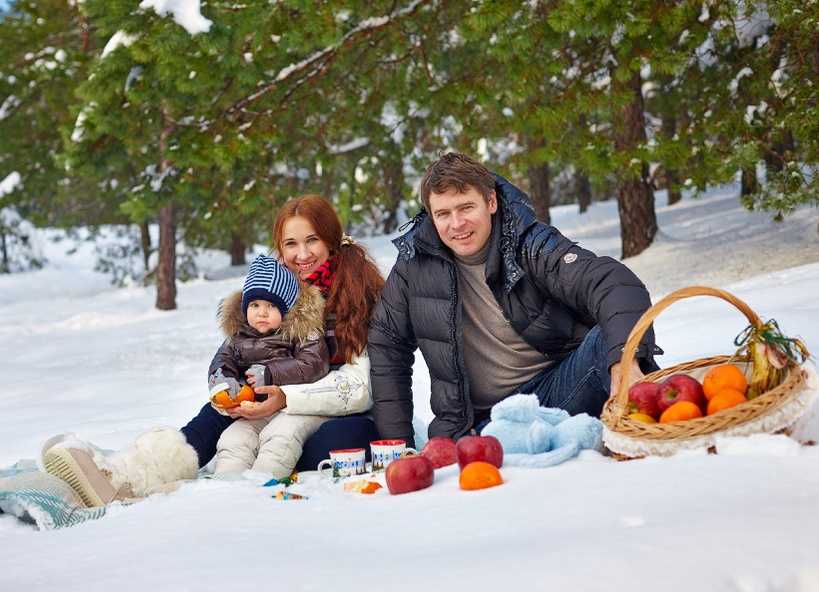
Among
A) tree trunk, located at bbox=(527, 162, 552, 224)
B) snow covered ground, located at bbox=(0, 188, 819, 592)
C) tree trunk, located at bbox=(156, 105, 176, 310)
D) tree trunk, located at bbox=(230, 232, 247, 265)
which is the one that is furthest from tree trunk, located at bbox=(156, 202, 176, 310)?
snow covered ground, located at bbox=(0, 188, 819, 592)

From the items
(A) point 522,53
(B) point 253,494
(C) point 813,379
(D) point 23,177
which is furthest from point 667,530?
(D) point 23,177

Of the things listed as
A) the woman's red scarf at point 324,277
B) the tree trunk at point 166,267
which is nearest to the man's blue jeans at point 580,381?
the woman's red scarf at point 324,277

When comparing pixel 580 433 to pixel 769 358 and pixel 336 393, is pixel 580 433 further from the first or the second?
pixel 336 393

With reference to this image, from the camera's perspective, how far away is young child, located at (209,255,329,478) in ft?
12.7

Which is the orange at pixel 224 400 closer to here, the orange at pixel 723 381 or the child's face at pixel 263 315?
the child's face at pixel 263 315

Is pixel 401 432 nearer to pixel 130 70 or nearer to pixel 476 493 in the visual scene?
pixel 476 493

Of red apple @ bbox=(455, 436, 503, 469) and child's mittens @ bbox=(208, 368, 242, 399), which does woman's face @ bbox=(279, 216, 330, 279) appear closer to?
child's mittens @ bbox=(208, 368, 242, 399)

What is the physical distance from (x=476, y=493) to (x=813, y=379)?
40.7 inches

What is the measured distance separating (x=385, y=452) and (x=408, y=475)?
0.74 m

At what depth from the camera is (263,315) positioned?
13.3 ft

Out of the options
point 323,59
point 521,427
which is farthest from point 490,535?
point 323,59

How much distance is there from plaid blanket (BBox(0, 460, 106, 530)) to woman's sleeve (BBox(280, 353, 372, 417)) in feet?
3.14

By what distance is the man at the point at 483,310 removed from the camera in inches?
135

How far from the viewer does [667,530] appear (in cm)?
199
